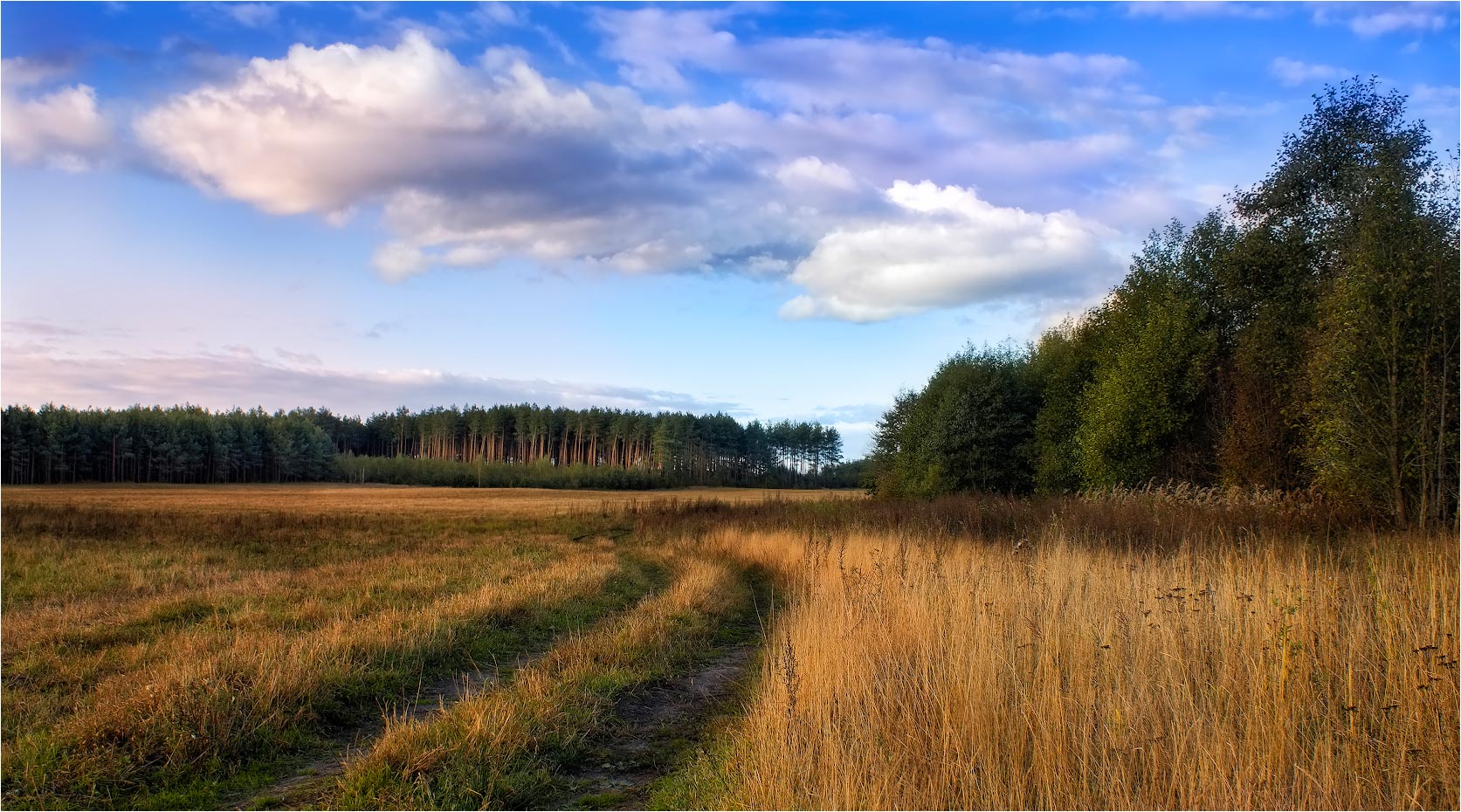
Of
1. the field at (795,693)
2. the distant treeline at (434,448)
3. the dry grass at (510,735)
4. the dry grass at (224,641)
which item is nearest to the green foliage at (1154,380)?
the field at (795,693)

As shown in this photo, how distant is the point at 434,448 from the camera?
454ft

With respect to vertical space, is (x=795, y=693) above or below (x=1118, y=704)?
below

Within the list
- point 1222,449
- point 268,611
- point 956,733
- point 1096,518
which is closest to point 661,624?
point 268,611

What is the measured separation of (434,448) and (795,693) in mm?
143399

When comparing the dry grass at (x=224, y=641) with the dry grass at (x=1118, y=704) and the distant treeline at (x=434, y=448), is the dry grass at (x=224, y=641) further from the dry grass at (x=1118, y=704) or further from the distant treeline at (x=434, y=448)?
the distant treeline at (x=434, y=448)

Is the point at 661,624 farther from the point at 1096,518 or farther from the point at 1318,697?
the point at 1096,518

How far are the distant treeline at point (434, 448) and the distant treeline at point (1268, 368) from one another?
68.1m

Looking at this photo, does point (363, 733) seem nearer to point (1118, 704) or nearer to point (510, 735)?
A: point (510, 735)

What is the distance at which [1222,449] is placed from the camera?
2491cm

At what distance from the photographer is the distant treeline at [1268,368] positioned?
612 inches

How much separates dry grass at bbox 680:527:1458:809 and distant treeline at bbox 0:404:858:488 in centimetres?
9372

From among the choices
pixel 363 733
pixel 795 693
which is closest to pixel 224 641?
pixel 363 733

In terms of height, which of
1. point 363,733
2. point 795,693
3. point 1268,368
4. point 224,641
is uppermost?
point 1268,368

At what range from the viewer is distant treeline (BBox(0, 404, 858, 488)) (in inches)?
3403
